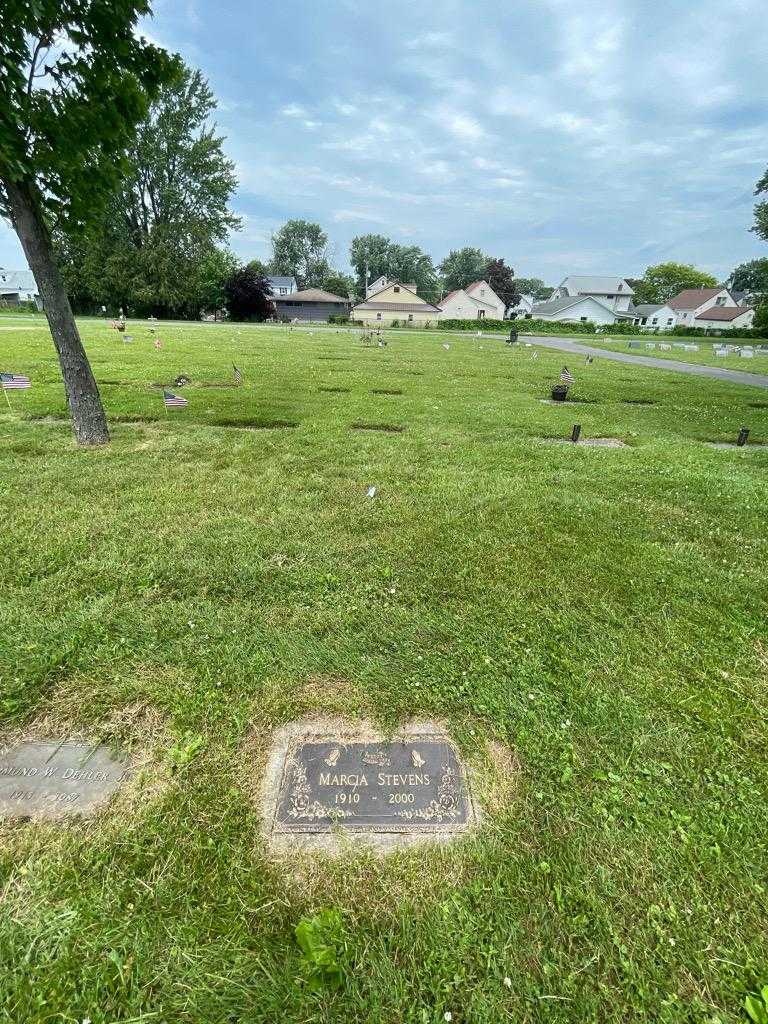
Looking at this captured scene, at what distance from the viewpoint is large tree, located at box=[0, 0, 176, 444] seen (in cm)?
425

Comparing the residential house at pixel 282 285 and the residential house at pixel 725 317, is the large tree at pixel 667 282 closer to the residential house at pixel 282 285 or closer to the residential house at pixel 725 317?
the residential house at pixel 725 317

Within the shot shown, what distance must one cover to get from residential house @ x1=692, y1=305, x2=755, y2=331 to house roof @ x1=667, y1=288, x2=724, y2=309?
1.61 meters

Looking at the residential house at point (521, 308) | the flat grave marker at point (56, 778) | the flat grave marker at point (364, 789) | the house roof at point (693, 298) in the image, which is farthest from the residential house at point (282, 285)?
the flat grave marker at point (364, 789)

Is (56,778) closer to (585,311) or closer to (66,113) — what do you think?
(66,113)

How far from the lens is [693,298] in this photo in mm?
69875

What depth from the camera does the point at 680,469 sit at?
603 centimetres

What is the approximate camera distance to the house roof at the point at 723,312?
65125 mm

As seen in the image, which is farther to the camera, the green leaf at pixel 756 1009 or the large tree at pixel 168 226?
the large tree at pixel 168 226

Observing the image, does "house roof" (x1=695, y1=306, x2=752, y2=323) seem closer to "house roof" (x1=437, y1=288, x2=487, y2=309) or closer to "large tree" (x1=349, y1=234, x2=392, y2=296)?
"house roof" (x1=437, y1=288, x2=487, y2=309)

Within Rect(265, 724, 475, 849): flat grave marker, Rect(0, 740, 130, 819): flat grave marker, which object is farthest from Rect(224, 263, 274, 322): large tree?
Rect(265, 724, 475, 849): flat grave marker

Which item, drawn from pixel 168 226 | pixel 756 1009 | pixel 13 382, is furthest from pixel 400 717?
pixel 168 226

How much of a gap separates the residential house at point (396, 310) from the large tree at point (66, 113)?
56.1m

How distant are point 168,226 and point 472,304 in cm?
3813

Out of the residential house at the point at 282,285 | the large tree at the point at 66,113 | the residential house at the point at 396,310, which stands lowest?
the large tree at the point at 66,113
